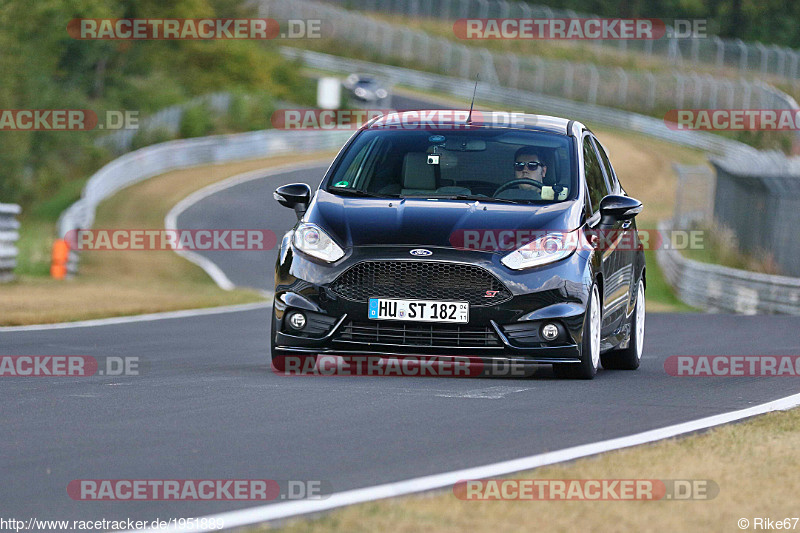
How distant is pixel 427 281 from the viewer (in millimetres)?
9695

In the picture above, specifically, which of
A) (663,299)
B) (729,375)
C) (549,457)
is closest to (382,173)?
(729,375)

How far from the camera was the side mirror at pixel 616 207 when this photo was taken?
10.6 m

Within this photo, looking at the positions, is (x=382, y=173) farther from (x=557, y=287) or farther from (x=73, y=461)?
(x=73, y=461)

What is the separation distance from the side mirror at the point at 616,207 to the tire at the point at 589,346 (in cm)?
62

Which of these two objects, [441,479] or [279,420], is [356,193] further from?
[441,479]

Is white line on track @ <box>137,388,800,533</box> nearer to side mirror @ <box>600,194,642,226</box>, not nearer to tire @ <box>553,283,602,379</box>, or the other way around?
tire @ <box>553,283,602,379</box>

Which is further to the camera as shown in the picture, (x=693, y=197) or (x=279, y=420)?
(x=693, y=197)
